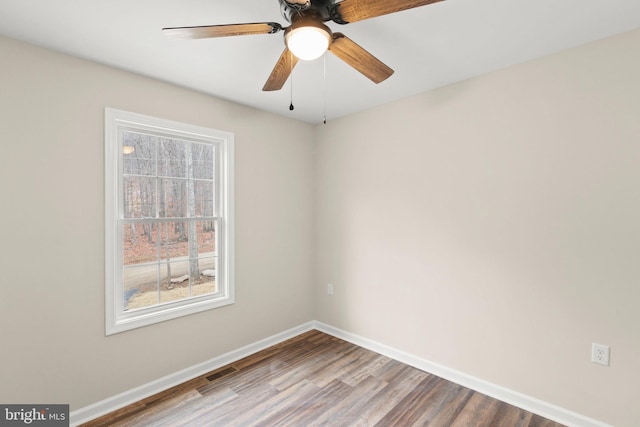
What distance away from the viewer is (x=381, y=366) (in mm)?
2854

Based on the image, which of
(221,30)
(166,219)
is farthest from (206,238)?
(221,30)

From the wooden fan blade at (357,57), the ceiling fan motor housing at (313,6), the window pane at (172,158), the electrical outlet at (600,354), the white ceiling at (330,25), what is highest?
the white ceiling at (330,25)

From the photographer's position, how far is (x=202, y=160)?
2.90 meters

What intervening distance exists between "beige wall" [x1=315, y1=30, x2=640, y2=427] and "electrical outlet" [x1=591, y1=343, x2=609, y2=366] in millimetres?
34

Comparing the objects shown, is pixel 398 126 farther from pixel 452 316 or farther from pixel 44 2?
pixel 44 2

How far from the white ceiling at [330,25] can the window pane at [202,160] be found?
1.75ft

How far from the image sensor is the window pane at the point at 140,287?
245cm

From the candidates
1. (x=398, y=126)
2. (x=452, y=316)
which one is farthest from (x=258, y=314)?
(x=398, y=126)

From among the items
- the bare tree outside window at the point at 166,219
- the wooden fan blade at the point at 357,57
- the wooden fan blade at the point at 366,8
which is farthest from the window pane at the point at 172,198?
the wooden fan blade at the point at 366,8

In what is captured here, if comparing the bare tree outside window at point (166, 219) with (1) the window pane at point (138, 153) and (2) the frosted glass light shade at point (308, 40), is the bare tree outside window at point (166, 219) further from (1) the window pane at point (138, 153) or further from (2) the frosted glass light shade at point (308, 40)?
(2) the frosted glass light shade at point (308, 40)

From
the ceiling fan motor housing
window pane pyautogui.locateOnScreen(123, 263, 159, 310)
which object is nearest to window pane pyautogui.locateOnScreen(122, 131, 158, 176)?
window pane pyautogui.locateOnScreen(123, 263, 159, 310)

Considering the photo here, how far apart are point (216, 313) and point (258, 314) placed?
19.3 inches

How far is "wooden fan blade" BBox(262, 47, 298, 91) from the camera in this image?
1636 mm
